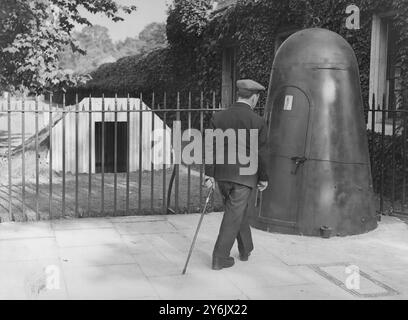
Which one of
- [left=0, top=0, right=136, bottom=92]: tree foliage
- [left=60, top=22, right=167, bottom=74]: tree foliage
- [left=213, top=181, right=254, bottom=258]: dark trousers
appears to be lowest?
[left=213, top=181, right=254, bottom=258]: dark trousers

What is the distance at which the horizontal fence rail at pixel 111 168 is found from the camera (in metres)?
7.43

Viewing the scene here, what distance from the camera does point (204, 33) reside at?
659 inches

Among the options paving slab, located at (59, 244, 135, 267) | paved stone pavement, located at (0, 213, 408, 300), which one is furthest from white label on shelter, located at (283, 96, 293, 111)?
paving slab, located at (59, 244, 135, 267)

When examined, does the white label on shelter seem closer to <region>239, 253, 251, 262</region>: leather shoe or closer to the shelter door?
the shelter door

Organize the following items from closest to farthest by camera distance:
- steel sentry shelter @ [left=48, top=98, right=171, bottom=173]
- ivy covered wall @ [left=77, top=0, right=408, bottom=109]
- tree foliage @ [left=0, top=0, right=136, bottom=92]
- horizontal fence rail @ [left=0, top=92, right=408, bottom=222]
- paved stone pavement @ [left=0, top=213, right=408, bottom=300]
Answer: paved stone pavement @ [left=0, top=213, right=408, bottom=300], horizontal fence rail @ [left=0, top=92, right=408, bottom=222], ivy covered wall @ [left=77, top=0, right=408, bottom=109], steel sentry shelter @ [left=48, top=98, right=171, bottom=173], tree foliage @ [left=0, top=0, right=136, bottom=92]

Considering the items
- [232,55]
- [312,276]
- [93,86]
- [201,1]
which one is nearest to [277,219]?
[312,276]

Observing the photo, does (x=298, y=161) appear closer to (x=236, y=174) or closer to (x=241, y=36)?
(x=236, y=174)

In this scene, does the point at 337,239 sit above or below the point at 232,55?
below

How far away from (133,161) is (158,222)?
4897mm

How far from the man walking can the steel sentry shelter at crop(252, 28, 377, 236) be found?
1.35 metres

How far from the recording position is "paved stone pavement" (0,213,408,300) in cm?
467

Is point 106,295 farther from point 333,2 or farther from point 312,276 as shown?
point 333,2

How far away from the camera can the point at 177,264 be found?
17.9ft

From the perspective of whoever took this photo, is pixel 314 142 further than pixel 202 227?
No
